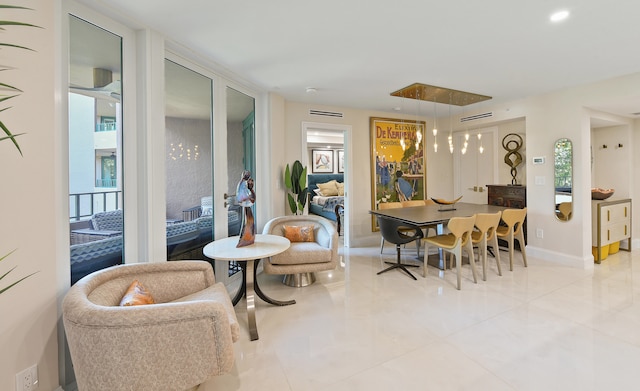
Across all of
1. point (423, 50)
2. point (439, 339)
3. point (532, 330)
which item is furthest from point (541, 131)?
point (439, 339)

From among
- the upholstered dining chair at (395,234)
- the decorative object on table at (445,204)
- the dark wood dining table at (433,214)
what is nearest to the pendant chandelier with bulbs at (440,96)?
the decorative object on table at (445,204)

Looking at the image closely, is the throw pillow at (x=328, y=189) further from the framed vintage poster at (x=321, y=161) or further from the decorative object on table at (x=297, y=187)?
the decorative object on table at (x=297, y=187)

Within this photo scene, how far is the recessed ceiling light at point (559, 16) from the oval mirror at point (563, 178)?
2347mm

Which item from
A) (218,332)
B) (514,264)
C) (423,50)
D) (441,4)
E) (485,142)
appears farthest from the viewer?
(485,142)

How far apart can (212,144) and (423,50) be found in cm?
232

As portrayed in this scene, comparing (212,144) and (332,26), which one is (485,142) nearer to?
(332,26)

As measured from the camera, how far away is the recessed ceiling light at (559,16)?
2.11m

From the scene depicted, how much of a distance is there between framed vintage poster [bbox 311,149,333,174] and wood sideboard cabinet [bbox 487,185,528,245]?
177 inches

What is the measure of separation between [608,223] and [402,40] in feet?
13.5

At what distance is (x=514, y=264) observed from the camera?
3984mm

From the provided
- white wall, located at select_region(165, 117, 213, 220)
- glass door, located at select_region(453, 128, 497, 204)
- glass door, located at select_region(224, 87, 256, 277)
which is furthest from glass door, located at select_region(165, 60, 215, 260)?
glass door, located at select_region(453, 128, 497, 204)

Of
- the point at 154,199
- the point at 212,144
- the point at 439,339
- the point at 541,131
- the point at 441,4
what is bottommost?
the point at 439,339

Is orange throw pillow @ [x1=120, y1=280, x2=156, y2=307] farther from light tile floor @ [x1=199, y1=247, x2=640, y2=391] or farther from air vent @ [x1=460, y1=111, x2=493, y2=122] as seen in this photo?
air vent @ [x1=460, y1=111, x2=493, y2=122]

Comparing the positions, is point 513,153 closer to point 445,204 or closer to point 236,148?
point 445,204
